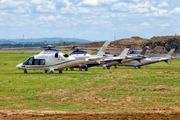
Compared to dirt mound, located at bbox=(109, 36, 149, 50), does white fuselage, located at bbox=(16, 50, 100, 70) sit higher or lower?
lower

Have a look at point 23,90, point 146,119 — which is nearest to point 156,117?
point 146,119

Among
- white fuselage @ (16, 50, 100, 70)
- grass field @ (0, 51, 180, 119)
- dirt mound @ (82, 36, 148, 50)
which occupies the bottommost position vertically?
grass field @ (0, 51, 180, 119)

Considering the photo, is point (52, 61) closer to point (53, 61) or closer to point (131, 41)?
point (53, 61)

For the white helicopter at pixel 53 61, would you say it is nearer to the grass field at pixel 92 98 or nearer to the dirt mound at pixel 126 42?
the grass field at pixel 92 98

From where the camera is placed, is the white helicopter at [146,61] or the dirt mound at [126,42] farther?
the dirt mound at [126,42]

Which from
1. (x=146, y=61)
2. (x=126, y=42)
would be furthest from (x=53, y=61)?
(x=126, y=42)

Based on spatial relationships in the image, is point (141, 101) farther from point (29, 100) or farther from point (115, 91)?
point (29, 100)

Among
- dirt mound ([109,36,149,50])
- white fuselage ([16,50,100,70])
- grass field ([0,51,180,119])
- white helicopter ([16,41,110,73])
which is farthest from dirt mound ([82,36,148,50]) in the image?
grass field ([0,51,180,119])

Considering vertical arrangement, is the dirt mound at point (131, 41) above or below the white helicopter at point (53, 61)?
above

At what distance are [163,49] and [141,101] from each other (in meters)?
84.4

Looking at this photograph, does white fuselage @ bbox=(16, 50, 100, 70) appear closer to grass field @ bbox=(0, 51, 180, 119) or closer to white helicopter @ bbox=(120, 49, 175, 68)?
grass field @ bbox=(0, 51, 180, 119)

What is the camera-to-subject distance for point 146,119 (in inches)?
479

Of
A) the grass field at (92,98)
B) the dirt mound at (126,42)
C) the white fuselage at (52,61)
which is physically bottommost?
the grass field at (92,98)

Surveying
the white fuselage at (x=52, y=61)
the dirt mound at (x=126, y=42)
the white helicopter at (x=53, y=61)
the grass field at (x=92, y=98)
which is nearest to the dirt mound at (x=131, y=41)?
the dirt mound at (x=126, y=42)
